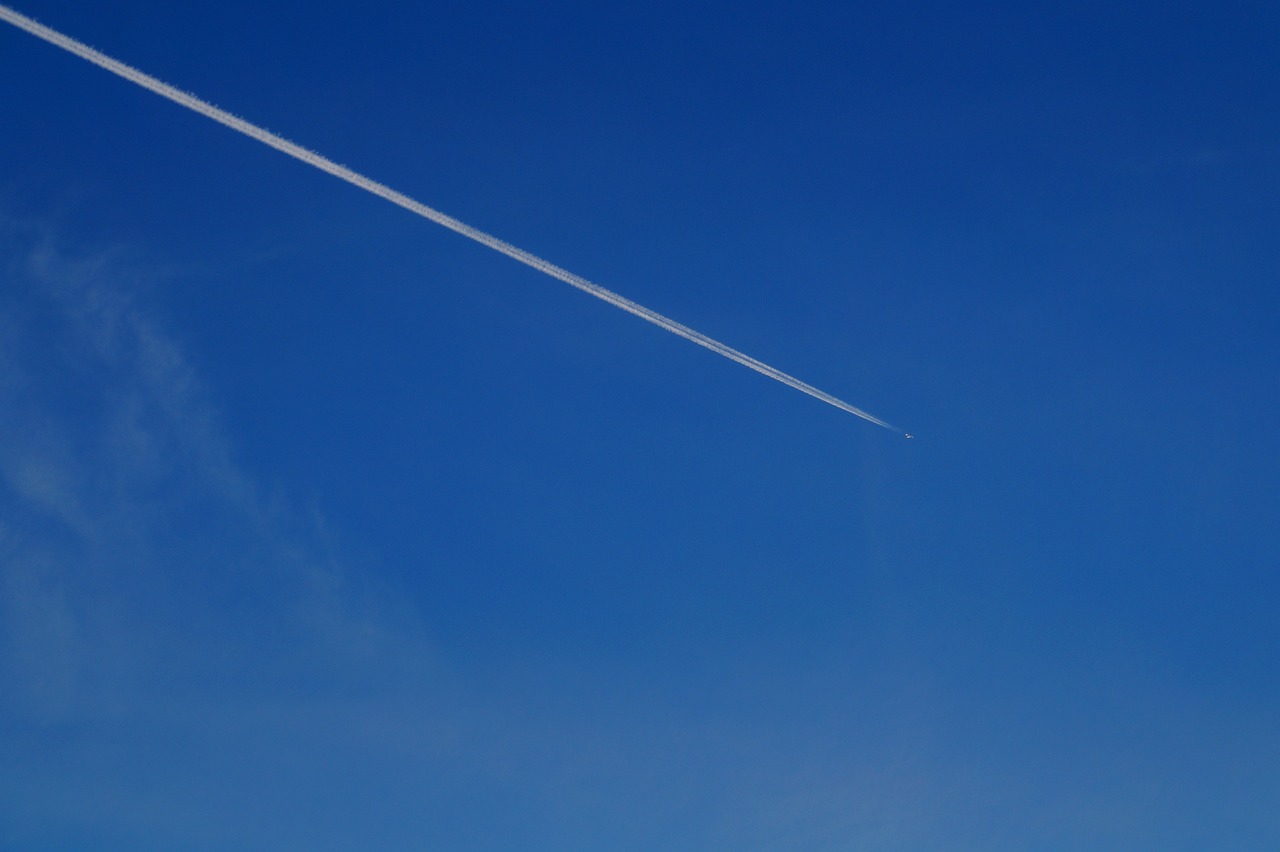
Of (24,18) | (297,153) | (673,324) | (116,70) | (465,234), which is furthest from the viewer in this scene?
(673,324)

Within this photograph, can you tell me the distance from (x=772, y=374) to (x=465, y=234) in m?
19.8

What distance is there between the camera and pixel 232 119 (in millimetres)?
46094

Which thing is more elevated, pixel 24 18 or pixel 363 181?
pixel 363 181

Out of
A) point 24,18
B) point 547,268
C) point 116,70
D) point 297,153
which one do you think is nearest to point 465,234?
point 547,268

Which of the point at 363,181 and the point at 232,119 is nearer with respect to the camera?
the point at 232,119

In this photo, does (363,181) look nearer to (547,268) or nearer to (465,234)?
(465,234)

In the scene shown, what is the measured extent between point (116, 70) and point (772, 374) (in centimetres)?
3680

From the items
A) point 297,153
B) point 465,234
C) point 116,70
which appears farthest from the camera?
point 465,234

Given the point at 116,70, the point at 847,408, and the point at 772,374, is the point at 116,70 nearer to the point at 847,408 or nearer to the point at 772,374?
the point at 772,374

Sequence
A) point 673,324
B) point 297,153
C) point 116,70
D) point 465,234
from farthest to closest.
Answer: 1. point 673,324
2. point 465,234
3. point 297,153
4. point 116,70

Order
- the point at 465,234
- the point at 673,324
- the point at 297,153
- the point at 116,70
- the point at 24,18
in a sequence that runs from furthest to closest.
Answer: the point at 673,324
the point at 465,234
the point at 297,153
the point at 116,70
the point at 24,18

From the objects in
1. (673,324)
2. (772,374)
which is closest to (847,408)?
(772,374)

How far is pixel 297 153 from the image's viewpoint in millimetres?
49344

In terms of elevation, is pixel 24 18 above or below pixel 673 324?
below
